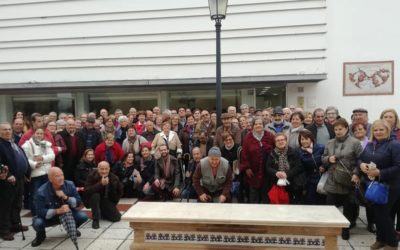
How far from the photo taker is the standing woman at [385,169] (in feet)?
15.1

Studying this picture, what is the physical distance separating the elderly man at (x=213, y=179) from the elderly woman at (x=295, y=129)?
1216 millimetres

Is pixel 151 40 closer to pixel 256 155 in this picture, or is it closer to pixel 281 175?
pixel 256 155

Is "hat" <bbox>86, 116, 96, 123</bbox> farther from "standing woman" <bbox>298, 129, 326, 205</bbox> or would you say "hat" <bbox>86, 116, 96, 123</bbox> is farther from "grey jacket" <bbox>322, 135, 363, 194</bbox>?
"grey jacket" <bbox>322, 135, 363, 194</bbox>

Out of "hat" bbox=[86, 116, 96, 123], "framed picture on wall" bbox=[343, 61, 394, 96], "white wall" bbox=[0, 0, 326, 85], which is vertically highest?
"white wall" bbox=[0, 0, 326, 85]

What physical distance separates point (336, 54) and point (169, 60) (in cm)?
508

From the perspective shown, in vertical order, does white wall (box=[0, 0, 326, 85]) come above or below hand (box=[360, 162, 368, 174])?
above

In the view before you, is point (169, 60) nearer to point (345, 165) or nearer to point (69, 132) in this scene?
point (69, 132)

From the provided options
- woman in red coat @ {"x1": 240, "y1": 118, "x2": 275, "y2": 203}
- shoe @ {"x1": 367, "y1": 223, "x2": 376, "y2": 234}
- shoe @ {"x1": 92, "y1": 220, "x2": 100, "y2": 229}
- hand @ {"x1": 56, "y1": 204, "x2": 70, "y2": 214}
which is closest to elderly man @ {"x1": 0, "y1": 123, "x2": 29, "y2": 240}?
hand @ {"x1": 56, "y1": 204, "x2": 70, "y2": 214}

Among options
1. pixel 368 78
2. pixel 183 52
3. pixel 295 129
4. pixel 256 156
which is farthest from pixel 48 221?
pixel 368 78

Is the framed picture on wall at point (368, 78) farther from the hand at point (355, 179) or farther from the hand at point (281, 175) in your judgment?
the hand at point (355, 179)

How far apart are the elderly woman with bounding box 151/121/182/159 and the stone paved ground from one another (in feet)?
6.19

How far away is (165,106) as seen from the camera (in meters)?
12.4

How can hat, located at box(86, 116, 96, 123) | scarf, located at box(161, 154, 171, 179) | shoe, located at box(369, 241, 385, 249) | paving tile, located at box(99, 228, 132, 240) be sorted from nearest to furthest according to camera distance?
shoe, located at box(369, 241, 385, 249), paving tile, located at box(99, 228, 132, 240), scarf, located at box(161, 154, 171, 179), hat, located at box(86, 116, 96, 123)

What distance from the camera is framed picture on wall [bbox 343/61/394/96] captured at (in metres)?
10.6
